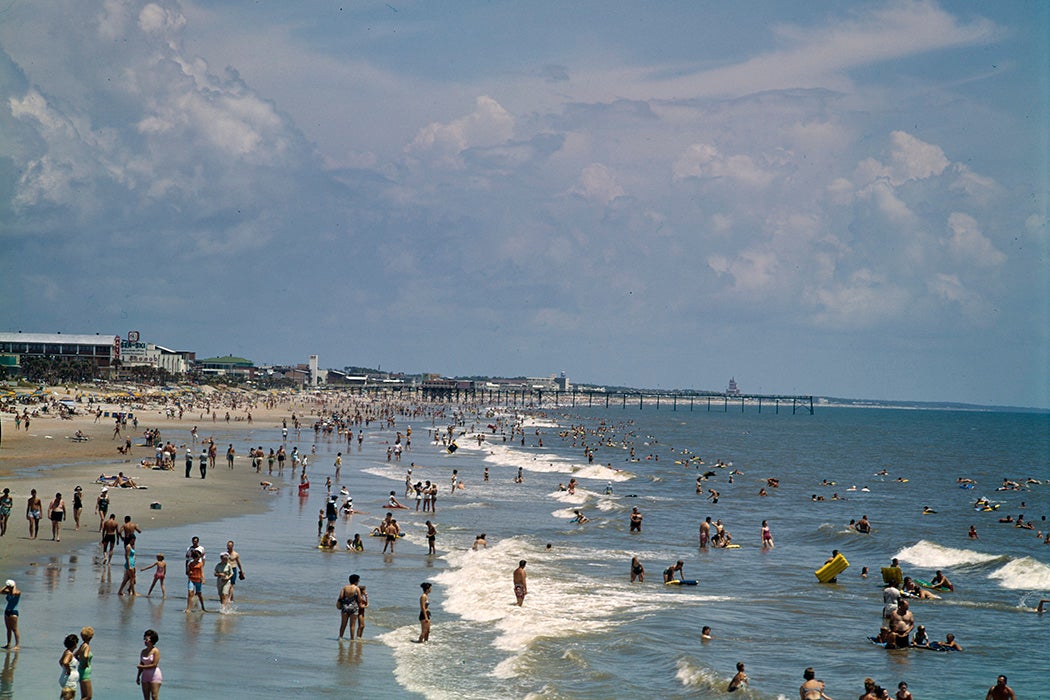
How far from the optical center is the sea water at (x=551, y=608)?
16.6 meters

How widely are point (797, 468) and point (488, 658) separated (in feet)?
219

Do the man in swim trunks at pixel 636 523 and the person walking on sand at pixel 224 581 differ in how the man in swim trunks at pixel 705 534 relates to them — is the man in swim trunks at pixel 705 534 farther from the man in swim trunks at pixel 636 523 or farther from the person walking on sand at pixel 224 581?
the person walking on sand at pixel 224 581

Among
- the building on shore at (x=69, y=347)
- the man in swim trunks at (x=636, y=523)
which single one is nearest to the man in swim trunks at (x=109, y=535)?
the man in swim trunks at (x=636, y=523)

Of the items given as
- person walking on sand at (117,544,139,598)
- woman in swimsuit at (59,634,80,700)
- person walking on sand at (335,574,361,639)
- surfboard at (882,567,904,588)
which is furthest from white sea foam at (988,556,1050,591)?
woman in swimsuit at (59,634,80,700)

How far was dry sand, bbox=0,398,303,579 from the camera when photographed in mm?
26344

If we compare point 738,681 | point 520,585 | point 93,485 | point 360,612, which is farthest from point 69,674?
point 93,485

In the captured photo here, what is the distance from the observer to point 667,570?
27531 millimetres

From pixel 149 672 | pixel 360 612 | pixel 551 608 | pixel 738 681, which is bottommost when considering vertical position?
pixel 551 608

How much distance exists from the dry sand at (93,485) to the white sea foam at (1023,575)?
2523 centimetres

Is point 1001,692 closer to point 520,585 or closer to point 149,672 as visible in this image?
point 520,585

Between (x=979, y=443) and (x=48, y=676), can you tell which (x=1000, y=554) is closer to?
(x=48, y=676)

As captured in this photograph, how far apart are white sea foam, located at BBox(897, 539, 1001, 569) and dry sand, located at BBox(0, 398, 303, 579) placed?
76.8 feet

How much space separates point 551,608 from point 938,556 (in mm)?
18979

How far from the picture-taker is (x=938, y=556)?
35406 millimetres
